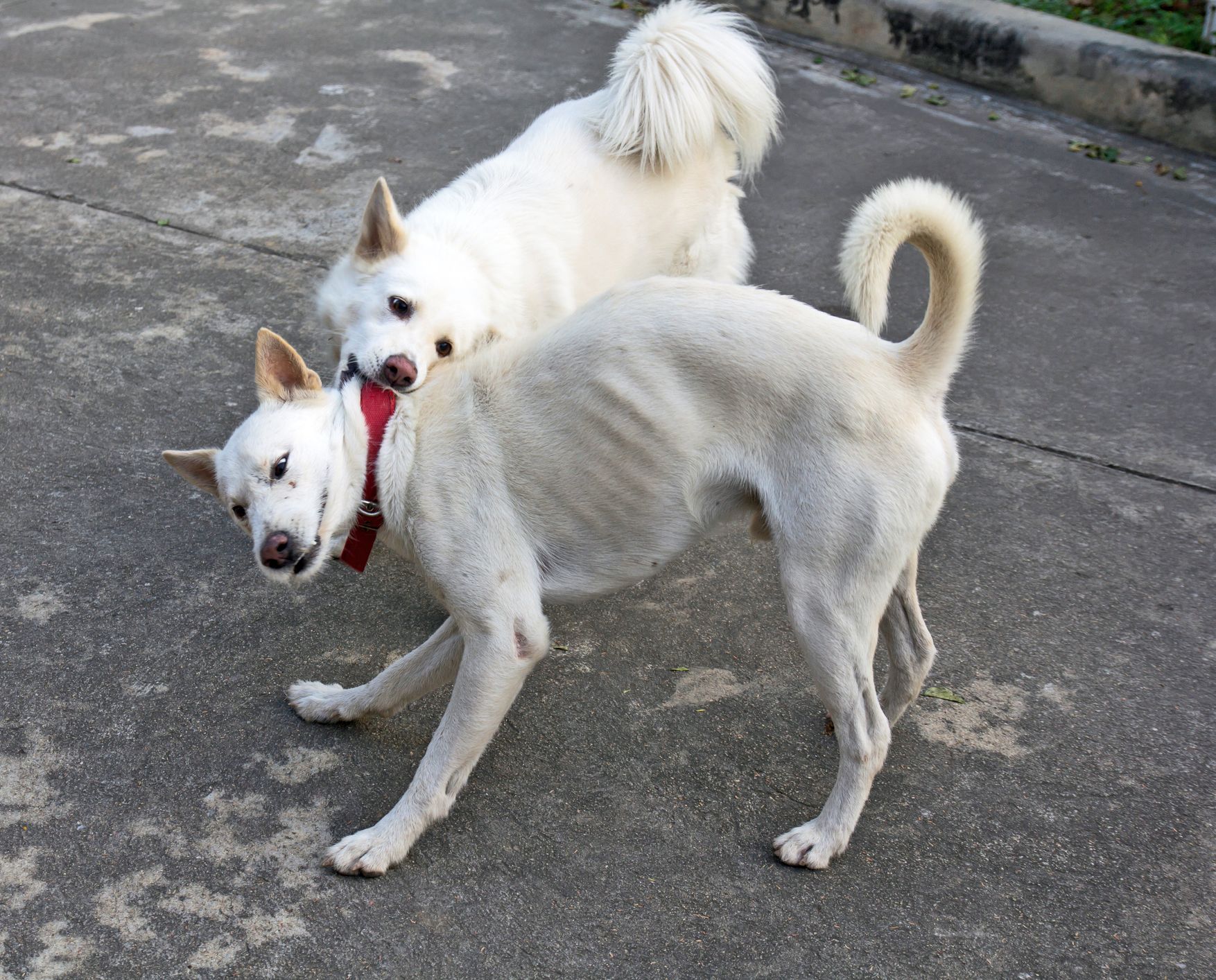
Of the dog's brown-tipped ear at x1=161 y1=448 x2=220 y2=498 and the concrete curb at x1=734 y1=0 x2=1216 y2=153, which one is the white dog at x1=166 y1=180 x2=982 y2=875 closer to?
the dog's brown-tipped ear at x1=161 y1=448 x2=220 y2=498

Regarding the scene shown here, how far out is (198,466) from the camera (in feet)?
9.02

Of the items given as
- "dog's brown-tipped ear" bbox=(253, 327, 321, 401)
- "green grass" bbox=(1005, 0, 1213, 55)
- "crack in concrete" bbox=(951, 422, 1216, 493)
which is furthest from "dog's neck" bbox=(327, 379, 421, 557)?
"green grass" bbox=(1005, 0, 1213, 55)

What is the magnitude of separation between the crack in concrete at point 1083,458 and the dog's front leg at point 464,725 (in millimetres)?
2171

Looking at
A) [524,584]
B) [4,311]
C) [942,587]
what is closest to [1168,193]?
[942,587]

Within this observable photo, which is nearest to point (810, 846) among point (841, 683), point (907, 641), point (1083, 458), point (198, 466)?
point (841, 683)

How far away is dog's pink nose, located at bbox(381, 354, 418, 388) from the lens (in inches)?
120

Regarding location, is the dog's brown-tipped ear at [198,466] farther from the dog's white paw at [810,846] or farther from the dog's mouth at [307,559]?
the dog's white paw at [810,846]

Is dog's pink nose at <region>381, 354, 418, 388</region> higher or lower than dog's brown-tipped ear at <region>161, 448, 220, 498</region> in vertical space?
higher

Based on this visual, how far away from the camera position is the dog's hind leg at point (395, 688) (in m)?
2.79

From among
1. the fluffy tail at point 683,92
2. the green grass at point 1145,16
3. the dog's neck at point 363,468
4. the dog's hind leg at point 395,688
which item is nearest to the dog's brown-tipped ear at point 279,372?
the dog's neck at point 363,468

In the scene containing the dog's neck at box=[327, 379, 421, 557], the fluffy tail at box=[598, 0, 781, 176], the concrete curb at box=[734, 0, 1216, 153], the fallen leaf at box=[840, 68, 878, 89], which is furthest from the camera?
the fallen leaf at box=[840, 68, 878, 89]

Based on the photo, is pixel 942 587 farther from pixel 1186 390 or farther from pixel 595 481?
pixel 1186 390

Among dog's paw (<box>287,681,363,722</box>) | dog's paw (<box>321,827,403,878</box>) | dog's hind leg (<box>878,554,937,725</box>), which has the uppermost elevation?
dog's hind leg (<box>878,554,937,725</box>)

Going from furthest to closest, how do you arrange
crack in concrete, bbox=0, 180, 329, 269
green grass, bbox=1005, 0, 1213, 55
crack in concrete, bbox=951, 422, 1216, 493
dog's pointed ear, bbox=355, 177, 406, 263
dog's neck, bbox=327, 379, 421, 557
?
1. green grass, bbox=1005, 0, 1213, 55
2. crack in concrete, bbox=0, 180, 329, 269
3. crack in concrete, bbox=951, 422, 1216, 493
4. dog's pointed ear, bbox=355, 177, 406, 263
5. dog's neck, bbox=327, 379, 421, 557
